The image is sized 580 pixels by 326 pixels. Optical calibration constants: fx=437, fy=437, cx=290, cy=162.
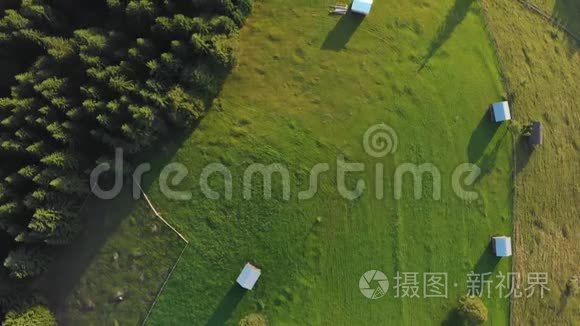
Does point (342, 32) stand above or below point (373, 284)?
above

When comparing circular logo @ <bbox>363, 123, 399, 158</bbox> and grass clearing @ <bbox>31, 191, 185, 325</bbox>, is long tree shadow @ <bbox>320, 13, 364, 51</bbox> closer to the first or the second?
circular logo @ <bbox>363, 123, 399, 158</bbox>

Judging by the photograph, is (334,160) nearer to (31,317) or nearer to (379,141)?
(379,141)

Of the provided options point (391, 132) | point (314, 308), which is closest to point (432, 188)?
point (391, 132)

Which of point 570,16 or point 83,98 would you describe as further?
point 570,16

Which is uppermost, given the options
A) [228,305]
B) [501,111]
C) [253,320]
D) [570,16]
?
[570,16]

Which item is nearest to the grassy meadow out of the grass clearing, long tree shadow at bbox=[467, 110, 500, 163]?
long tree shadow at bbox=[467, 110, 500, 163]

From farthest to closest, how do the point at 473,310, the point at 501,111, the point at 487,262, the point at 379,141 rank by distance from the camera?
1. the point at 501,111
2. the point at 487,262
3. the point at 379,141
4. the point at 473,310

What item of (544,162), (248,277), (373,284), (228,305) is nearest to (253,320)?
(228,305)
